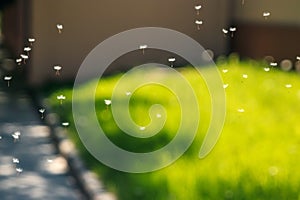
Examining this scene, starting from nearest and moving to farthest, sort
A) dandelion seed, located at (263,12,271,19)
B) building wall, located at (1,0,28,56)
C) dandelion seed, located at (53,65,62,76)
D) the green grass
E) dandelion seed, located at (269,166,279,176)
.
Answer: the green grass < dandelion seed, located at (269,166,279,176) < dandelion seed, located at (53,65,62,76) < dandelion seed, located at (263,12,271,19) < building wall, located at (1,0,28,56)

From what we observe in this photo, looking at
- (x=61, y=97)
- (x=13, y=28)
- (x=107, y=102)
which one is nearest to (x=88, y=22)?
(x=61, y=97)

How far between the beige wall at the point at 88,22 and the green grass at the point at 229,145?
1533 millimetres

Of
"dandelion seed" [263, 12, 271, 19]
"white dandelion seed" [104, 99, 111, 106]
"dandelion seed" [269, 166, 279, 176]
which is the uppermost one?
"dandelion seed" [269, 166, 279, 176]

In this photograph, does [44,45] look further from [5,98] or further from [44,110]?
[44,110]

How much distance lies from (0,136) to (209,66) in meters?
4.02

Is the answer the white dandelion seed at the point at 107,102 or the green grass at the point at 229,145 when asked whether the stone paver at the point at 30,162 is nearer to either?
the green grass at the point at 229,145

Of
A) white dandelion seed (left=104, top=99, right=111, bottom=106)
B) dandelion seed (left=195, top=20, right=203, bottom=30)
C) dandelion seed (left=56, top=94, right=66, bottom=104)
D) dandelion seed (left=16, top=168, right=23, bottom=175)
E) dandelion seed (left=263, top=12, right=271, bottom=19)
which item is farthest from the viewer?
dandelion seed (left=195, top=20, right=203, bottom=30)

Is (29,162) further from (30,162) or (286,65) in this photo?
(286,65)

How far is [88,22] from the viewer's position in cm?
1155

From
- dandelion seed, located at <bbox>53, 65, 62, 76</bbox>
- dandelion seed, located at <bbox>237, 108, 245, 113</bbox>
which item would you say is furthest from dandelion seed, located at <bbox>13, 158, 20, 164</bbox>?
dandelion seed, located at <bbox>53, 65, 62, 76</bbox>

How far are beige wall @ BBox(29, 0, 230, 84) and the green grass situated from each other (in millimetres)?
1533

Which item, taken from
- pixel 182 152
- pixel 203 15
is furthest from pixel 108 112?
pixel 203 15

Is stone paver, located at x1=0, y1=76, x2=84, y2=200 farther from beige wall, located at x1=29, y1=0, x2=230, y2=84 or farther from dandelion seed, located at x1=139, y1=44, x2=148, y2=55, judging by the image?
dandelion seed, located at x1=139, y1=44, x2=148, y2=55

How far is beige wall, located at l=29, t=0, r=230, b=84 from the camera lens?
11281 millimetres
